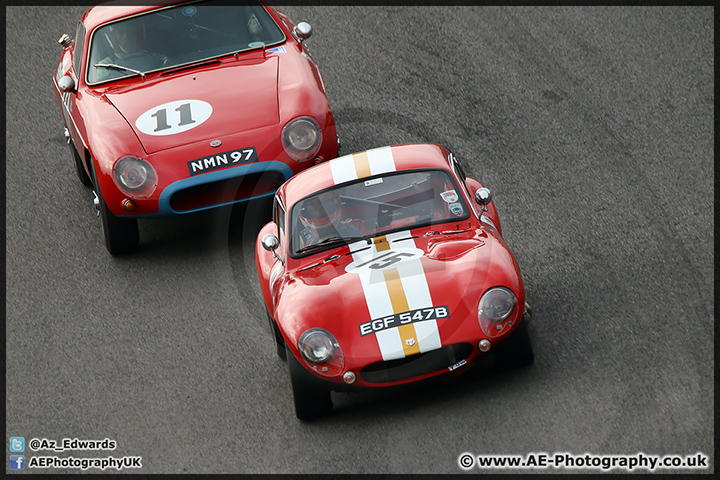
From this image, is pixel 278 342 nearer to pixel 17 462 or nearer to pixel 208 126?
pixel 17 462

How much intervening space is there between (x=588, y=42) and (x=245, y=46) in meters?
3.75

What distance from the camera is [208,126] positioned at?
712 centimetres

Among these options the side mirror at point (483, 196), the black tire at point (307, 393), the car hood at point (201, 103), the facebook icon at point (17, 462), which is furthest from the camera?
the car hood at point (201, 103)

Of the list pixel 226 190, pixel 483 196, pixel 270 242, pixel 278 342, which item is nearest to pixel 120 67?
pixel 226 190

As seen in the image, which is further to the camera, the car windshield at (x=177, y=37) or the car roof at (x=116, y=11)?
the car roof at (x=116, y=11)

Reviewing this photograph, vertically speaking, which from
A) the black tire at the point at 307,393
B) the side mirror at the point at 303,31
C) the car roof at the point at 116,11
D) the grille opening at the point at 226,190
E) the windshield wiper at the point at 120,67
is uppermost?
the car roof at the point at 116,11

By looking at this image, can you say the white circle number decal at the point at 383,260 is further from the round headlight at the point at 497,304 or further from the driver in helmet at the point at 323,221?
the round headlight at the point at 497,304

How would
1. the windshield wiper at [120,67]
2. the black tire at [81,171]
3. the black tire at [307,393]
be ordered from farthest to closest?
the black tire at [81,171], the windshield wiper at [120,67], the black tire at [307,393]

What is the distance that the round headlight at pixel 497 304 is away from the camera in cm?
526

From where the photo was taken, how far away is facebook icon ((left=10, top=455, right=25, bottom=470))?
5691 mm

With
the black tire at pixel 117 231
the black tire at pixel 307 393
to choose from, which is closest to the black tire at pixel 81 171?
the black tire at pixel 117 231

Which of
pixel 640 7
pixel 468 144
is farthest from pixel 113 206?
pixel 640 7

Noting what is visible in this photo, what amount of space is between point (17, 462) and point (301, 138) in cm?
314

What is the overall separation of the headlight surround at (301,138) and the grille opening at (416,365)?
95.5 inches
